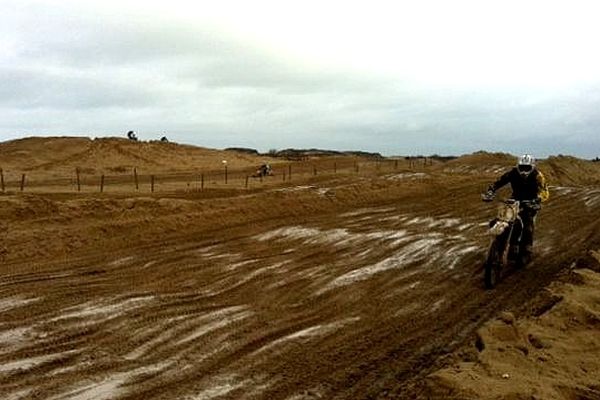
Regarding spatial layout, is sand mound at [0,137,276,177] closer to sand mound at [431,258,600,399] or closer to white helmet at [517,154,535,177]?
white helmet at [517,154,535,177]

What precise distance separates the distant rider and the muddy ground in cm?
58

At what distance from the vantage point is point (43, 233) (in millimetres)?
13930

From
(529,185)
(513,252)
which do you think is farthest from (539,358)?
(529,185)

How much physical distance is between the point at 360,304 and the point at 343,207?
12.9 metres

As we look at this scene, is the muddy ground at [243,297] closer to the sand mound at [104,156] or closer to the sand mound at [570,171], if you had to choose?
the sand mound at [570,171]

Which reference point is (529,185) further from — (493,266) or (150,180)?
(150,180)

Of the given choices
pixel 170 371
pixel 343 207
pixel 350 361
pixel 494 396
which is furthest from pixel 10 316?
pixel 343 207

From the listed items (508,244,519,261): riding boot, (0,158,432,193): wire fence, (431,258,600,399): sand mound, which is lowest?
(431,258,600,399): sand mound

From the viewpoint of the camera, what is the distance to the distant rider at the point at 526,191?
38.6ft

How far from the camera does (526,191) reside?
11867 millimetres

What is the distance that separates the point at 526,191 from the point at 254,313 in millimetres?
5796

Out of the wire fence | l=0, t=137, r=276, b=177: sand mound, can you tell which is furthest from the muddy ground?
l=0, t=137, r=276, b=177: sand mound

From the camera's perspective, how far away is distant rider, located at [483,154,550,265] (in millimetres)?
11773

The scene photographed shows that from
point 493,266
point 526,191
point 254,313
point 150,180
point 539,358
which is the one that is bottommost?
point 254,313
